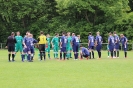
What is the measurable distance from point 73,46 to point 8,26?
34.0 m

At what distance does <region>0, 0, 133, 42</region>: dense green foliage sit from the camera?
53.2m

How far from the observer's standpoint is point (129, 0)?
196ft

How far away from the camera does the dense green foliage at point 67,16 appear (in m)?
53.2

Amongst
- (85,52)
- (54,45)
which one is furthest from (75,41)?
(54,45)

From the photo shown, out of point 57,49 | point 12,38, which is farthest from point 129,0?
point 12,38

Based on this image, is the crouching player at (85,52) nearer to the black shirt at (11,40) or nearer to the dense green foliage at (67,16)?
the black shirt at (11,40)

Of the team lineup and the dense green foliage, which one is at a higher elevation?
the dense green foliage

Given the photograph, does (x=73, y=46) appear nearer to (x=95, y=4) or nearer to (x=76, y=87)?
(x=76, y=87)

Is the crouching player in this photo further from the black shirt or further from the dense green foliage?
the dense green foliage

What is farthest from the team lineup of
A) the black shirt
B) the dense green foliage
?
the dense green foliage

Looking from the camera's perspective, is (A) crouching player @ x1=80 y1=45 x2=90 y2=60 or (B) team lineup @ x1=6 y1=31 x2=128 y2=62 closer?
(B) team lineup @ x1=6 y1=31 x2=128 y2=62

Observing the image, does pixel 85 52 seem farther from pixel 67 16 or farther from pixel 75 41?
pixel 67 16

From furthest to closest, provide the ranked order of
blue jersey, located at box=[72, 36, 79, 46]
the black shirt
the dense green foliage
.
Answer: the dense green foliage, blue jersey, located at box=[72, 36, 79, 46], the black shirt

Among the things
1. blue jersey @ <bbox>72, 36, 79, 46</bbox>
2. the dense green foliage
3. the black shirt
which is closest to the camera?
the black shirt
